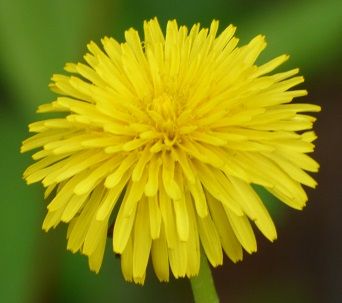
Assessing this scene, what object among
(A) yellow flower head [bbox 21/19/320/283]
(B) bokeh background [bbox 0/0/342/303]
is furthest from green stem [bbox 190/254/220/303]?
(B) bokeh background [bbox 0/0/342/303]

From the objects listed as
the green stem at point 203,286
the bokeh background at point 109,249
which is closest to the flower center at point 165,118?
the green stem at point 203,286

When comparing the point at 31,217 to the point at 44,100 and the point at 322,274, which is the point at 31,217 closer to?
the point at 44,100

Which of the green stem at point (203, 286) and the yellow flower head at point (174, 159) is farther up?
the yellow flower head at point (174, 159)

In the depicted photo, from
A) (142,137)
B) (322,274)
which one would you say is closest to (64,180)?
(142,137)

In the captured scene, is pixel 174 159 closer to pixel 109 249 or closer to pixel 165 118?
pixel 165 118

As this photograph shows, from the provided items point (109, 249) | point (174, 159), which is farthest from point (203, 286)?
point (109, 249)

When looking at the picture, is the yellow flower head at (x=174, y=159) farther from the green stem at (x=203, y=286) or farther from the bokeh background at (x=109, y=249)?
the bokeh background at (x=109, y=249)

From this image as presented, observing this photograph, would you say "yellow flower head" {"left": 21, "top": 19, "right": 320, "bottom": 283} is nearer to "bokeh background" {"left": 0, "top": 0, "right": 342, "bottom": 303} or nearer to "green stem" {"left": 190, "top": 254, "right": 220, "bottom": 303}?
"green stem" {"left": 190, "top": 254, "right": 220, "bottom": 303}
